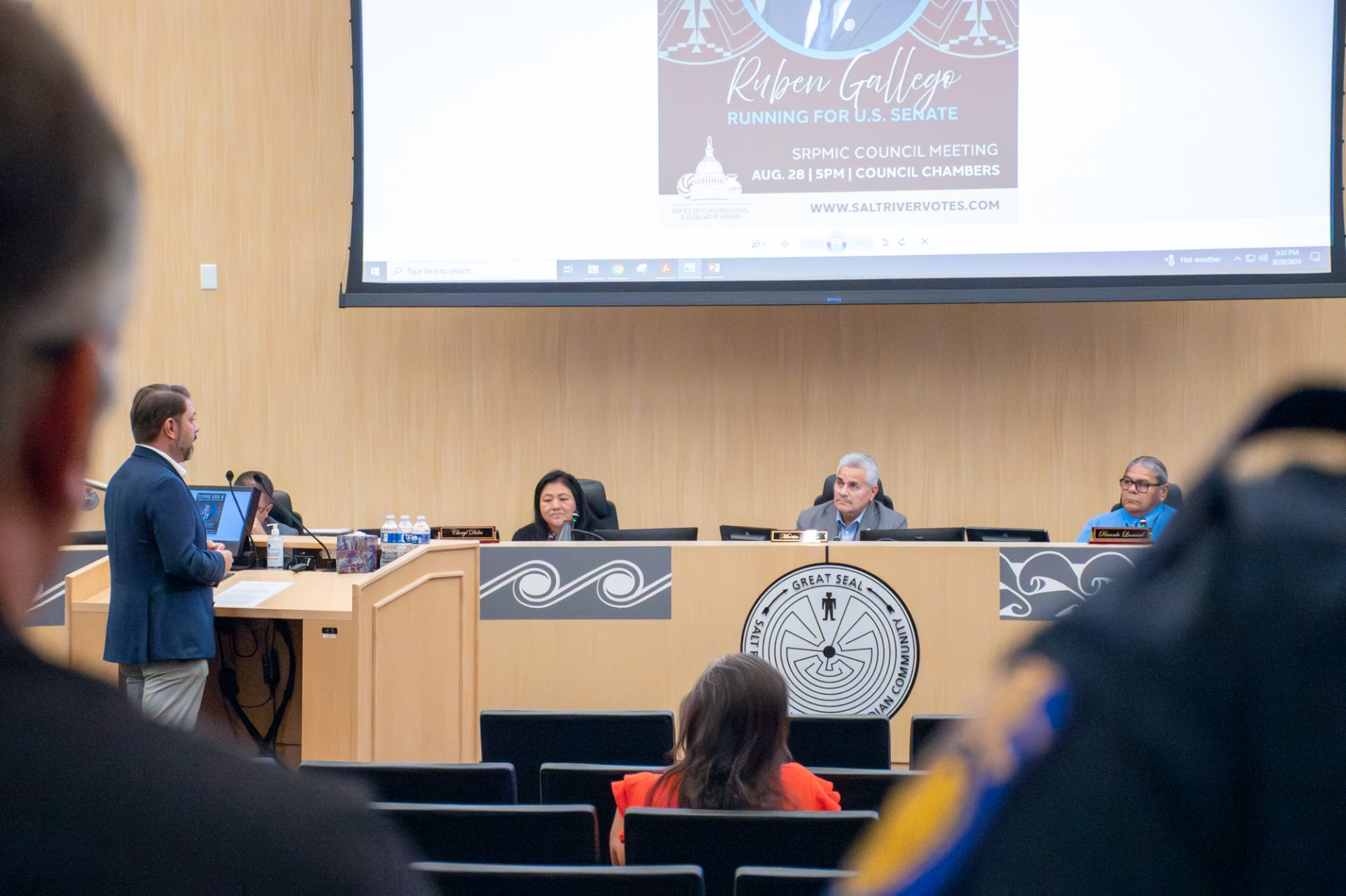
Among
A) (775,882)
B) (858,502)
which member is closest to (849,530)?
(858,502)

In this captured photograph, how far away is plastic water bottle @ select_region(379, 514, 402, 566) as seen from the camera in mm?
4672

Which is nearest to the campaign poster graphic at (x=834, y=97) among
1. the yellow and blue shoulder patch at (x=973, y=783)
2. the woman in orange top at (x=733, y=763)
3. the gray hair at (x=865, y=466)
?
the gray hair at (x=865, y=466)

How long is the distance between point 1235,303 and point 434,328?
5.35 meters

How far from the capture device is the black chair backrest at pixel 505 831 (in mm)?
2295

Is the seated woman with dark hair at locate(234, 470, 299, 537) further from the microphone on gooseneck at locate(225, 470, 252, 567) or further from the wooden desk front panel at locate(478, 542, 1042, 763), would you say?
the wooden desk front panel at locate(478, 542, 1042, 763)

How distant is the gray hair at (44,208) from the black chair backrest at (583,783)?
2.48 meters

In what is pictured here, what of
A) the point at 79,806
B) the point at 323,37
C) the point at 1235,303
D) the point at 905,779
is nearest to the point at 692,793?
the point at 905,779

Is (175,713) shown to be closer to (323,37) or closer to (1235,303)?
(323,37)

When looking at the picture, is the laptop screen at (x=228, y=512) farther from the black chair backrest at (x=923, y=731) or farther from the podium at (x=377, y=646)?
the black chair backrest at (x=923, y=731)

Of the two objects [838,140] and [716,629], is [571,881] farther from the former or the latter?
[838,140]

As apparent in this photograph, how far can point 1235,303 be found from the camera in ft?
24.2

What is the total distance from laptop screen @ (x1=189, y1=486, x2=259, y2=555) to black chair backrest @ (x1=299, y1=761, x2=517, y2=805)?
Result: 7.54 feet

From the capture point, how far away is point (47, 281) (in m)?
0.45

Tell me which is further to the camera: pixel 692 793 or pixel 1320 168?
pixel 1320 168
